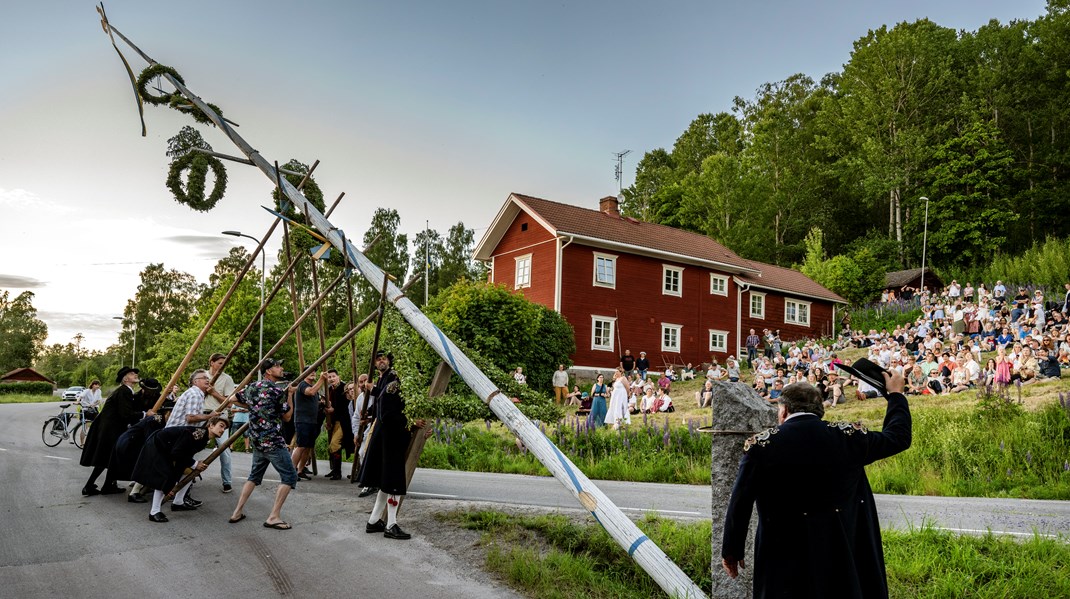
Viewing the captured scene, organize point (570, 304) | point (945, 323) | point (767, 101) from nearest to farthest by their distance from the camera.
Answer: point (945, 323)
point (570, 304)
point (767, 101)

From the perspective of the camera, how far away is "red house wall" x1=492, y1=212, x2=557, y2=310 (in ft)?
112

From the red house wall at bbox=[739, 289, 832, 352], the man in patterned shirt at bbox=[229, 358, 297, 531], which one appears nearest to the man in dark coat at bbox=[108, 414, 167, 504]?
the man in patterned shirt at bbox=[229, 358, 297, 531]

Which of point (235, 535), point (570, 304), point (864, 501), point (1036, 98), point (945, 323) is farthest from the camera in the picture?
point (1036, 98)

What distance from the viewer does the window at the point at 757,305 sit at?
1618 inches

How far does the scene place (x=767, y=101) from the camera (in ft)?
223

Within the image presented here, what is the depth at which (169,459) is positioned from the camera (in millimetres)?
8828

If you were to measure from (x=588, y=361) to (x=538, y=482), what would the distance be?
21.5m

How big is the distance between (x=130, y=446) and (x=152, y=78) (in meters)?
4.94

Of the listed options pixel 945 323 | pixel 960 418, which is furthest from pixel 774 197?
pixel 960 418

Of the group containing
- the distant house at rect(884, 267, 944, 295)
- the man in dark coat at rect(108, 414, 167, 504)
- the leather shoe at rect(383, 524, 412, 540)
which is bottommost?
the leather shoe at rect(383, 524, 412, 540)

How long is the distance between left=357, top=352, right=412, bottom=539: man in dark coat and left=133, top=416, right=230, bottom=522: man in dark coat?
2.27 m

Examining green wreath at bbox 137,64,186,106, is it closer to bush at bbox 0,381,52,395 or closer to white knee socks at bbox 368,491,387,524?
white knee socks at bbox 368,491,387,524

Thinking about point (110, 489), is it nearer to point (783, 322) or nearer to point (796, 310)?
point (783, 322)

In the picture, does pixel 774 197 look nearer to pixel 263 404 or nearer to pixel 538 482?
pixel 538 482
